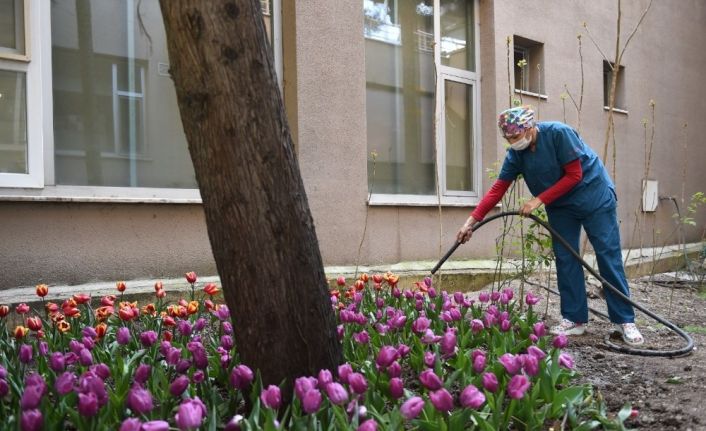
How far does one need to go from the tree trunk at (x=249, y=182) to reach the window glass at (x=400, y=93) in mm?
4204

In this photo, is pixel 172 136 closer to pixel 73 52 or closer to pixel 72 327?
pixel 73 52

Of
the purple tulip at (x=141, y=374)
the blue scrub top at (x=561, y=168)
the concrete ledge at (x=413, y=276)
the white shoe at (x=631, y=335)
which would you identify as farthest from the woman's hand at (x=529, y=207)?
the purple tulip at (x=141, y=374)

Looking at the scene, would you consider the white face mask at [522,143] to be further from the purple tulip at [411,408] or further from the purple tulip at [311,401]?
the purple tulip at [311,401]

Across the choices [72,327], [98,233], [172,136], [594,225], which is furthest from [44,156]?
[594,225]

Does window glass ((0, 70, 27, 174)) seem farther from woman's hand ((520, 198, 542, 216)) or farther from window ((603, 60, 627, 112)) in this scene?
window ((603, 60, 627, 112))

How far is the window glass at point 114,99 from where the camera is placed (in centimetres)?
451

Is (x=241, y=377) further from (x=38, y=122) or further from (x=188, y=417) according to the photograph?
(x=38, y=122)

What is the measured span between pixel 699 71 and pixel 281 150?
37.0 feet

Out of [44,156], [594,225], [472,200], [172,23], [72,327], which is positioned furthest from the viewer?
[472,200]

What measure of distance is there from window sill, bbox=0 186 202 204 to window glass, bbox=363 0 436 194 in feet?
6.73

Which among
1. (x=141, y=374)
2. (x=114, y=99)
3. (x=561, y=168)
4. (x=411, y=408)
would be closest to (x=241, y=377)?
(x=141, y=374)

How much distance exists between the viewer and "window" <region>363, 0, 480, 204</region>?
649cm

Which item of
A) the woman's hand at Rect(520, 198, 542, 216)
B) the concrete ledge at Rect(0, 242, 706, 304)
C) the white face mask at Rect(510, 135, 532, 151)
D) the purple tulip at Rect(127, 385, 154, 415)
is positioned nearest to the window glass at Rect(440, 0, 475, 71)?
the concrete ledge at Rect(0, 242, 706, 304)

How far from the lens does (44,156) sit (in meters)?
4.32
